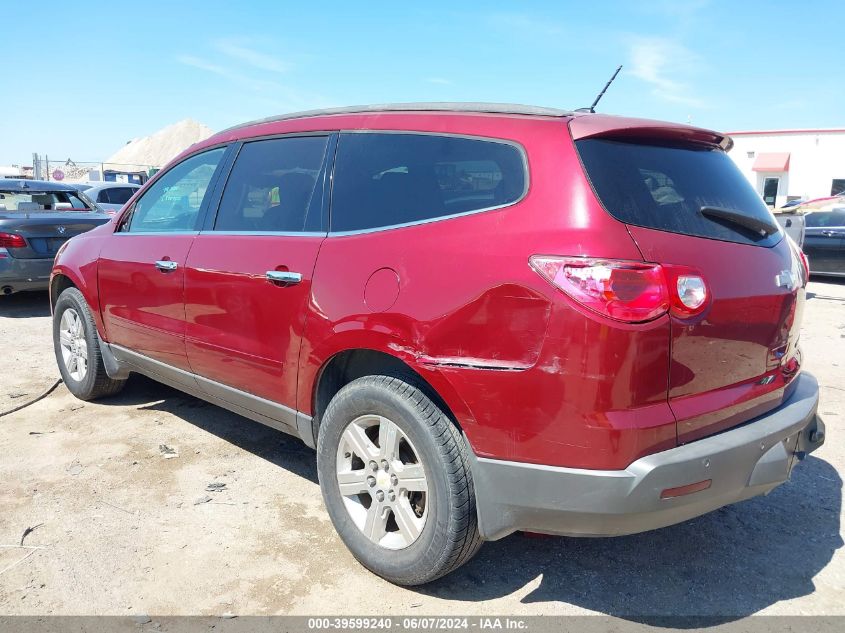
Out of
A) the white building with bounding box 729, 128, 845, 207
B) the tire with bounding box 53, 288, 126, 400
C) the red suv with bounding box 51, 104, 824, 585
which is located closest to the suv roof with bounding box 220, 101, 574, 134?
the red suv with bounding box 51, 104, 824, 585

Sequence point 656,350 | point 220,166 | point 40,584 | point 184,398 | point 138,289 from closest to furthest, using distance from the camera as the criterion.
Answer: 1. point 656,350
2. point 40,584
3. point 220,166
4. point 138,289
5. point 184,398

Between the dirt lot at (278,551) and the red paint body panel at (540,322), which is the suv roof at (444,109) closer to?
the red paint body panel at (540,322)

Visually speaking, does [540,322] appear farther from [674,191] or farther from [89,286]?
[89,286]

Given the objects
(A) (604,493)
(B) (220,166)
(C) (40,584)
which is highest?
(B) (220,166)

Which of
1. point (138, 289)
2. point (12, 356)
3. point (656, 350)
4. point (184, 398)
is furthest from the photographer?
point (12, 356)

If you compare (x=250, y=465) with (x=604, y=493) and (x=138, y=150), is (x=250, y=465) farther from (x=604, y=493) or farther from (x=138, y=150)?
(x=138, y=150)

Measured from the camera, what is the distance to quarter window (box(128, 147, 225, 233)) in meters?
3.87

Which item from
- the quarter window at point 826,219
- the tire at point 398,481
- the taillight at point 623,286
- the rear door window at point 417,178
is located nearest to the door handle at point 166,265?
the rear door window at point 417,178

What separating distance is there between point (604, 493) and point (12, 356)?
596 cm

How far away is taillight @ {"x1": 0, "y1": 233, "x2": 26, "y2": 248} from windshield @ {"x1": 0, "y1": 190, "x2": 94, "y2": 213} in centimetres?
70

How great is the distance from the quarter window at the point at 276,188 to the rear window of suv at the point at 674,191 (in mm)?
1324

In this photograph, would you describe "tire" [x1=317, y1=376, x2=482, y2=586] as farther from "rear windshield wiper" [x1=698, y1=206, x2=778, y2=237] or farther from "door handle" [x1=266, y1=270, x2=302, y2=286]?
"rear windshield wiper" [x1=698, y1=206, x2=778, y2=237]

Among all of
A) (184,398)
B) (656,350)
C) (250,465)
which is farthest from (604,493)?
(184,398)

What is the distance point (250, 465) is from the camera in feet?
12.8
